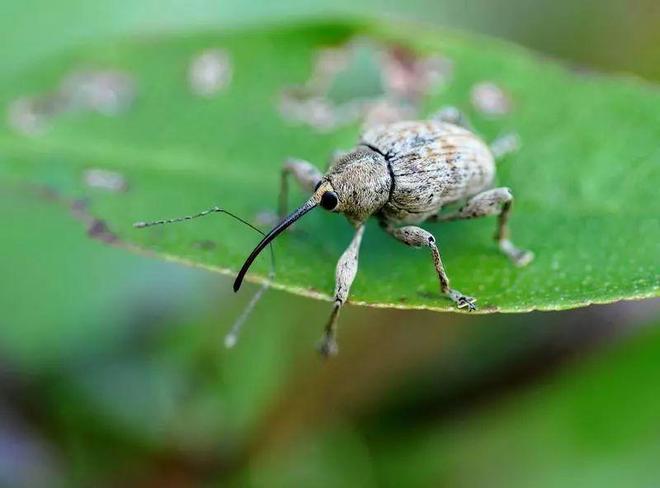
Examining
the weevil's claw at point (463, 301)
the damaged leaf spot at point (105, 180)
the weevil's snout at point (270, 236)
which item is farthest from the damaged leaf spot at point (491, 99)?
the damaged leaf spot at point (105, 180)

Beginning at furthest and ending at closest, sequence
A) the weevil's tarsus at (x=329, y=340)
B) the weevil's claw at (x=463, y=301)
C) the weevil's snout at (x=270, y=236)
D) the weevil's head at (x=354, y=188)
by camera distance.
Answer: the weevil's tarsus at (x=329, y=340) → the weevil's head at (x=354, y=188) → the weevil's snout at (x=270, y=236) → the weevil's claw at (x=463, y=301)

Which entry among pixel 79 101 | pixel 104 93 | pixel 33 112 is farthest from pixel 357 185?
pixel 33 112

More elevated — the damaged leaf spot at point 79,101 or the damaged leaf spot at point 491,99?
the damaged leaf spot at point 491,99

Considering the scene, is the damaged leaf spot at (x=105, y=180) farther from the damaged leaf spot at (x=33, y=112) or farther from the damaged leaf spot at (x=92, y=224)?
the damaged leaf spot at (x=33, y=112)

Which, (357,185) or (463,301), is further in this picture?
(357,185)

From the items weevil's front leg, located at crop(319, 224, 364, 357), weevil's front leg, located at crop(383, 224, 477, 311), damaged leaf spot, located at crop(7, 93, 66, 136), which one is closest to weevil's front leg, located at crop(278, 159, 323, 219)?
weevil's front leg, located at crop(319, 224, 364, 357)

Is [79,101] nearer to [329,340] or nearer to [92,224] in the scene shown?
[92,224]
